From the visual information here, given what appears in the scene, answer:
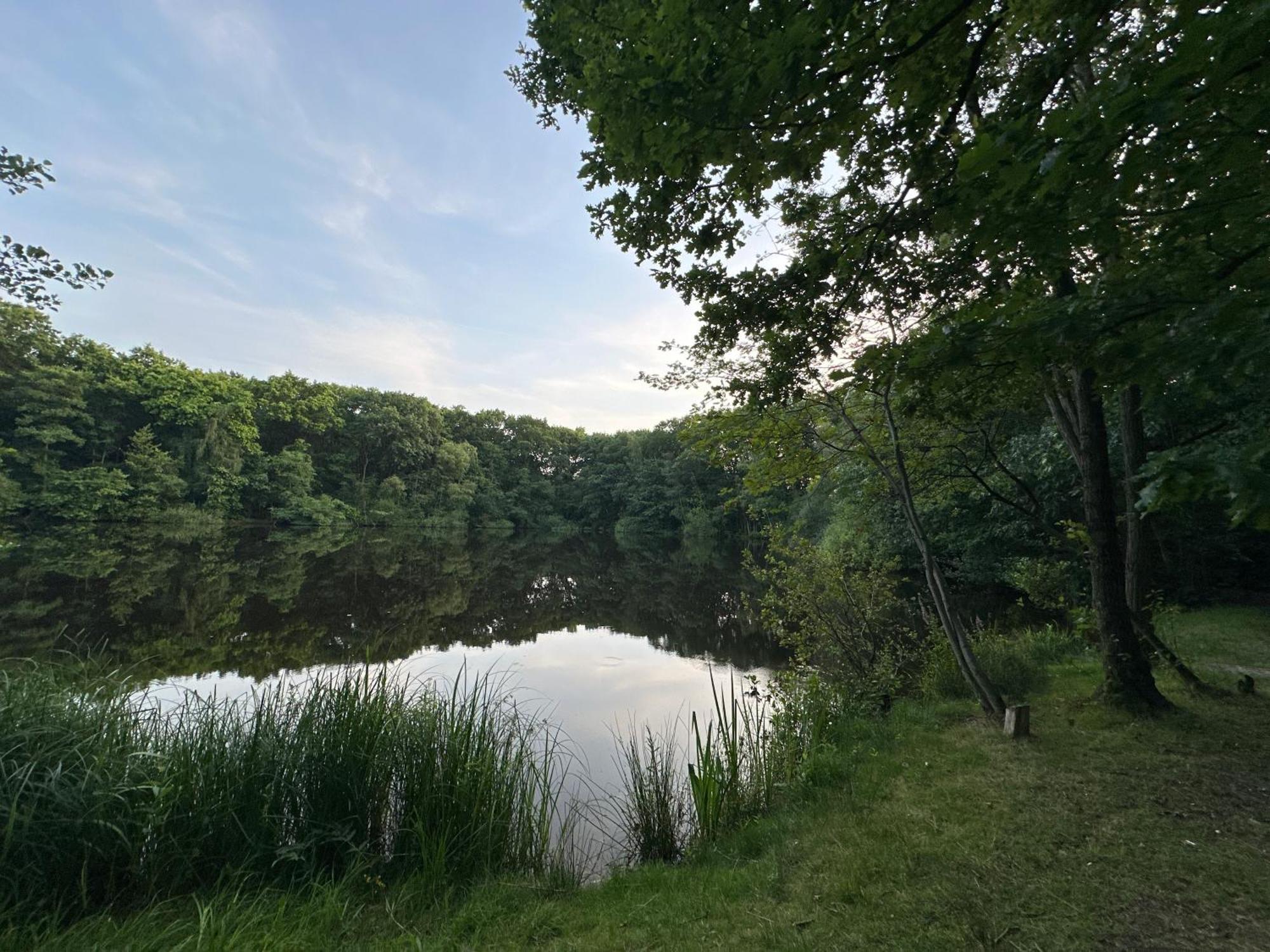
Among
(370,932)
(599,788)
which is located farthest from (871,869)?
(599,788)

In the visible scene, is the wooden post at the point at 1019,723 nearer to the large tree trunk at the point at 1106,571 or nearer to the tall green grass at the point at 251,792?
the large tree trunk at the point at 1106,571

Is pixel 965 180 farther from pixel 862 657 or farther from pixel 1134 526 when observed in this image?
pixel 862 657

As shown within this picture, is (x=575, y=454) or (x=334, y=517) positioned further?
(x=575, y=454)

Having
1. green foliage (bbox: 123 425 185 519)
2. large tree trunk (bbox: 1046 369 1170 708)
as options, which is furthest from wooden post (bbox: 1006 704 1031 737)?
green foliage (bbox: 123 425 185 519)

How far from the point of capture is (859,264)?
411 cm

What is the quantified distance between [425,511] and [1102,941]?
1945 inches

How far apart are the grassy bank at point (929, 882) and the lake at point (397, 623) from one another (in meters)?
1.65

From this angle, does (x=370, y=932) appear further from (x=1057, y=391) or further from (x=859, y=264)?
(x=1057, y=391)

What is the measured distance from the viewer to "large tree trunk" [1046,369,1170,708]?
16.0ft

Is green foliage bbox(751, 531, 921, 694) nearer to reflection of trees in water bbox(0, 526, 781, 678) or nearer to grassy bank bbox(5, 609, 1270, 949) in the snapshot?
grassy bank bbox(5, 609, 1270, 949)

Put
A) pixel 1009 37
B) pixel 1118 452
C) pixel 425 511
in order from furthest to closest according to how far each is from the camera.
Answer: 1. pixel 425 511
2. pixel 1118 452
3. pixel 1009 37

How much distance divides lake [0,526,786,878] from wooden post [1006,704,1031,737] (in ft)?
11.8

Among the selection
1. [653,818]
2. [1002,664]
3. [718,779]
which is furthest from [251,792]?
[1002,664]

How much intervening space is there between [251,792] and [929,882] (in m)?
4.01
